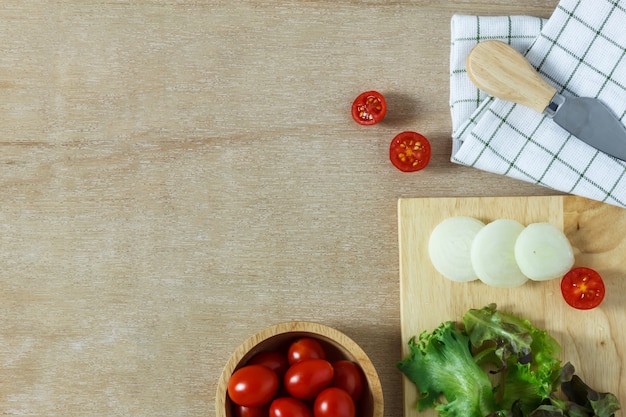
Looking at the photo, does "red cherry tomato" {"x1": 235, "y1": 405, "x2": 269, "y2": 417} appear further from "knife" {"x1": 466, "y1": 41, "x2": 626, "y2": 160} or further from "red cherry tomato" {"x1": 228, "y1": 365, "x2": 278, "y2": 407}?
"knife" {"x1": 466, "y1": 41, "x2": 626, "y2": 160}

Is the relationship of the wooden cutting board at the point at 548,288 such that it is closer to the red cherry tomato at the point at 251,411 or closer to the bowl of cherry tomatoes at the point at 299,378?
the bowl of cherry tomatoes at the point at 299,378

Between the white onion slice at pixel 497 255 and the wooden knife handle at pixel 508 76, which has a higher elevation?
the wooden knife handle at pixel 508 76

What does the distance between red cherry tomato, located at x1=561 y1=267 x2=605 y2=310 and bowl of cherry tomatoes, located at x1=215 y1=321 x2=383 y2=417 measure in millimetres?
287

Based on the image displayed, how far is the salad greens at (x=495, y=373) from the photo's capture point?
35.0 inches

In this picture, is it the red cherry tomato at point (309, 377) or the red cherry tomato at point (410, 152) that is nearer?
the red cherry tomato at point (309, 377)

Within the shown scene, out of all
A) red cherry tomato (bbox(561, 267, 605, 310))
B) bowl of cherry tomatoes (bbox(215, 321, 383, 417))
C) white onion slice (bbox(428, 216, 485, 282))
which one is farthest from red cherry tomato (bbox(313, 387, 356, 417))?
red cherry tomato (bbox(561, 267, 605, 310))

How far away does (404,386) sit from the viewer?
943 mm

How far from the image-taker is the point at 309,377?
86cm

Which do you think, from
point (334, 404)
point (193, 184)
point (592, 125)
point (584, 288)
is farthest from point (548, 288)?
point (193, 184)

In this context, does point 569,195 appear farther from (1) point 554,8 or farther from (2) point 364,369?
(2) point 364,369

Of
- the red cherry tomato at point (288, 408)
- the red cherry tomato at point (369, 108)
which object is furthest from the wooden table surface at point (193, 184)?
the red cherry tomato at point (288, 408)

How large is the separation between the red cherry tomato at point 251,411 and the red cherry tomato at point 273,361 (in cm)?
4

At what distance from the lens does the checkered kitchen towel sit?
3.11 feet

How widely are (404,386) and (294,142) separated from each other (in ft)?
1.18
